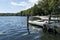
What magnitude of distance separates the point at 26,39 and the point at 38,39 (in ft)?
5.63

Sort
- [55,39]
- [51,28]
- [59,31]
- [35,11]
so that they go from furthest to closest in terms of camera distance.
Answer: [35,11]
[51,28]
[59,31]
[55,39]

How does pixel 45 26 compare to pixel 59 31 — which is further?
pixel 45 26

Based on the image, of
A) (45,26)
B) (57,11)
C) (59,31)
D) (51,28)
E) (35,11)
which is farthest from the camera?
(35,11)

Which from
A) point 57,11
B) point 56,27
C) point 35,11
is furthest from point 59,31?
point 35,11

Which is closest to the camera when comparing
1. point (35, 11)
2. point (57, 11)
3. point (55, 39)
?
point (55, 39)

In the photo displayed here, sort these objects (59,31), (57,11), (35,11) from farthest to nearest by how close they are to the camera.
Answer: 1. (35,11)
2. (57,11)
3. (59,31)

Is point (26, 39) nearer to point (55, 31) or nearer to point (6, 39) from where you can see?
point (6, 39)

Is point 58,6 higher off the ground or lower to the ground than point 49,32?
higher

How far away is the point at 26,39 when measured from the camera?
2127 cm

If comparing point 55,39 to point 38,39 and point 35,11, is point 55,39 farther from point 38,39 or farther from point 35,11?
point 35,11

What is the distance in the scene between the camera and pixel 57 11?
30.1m

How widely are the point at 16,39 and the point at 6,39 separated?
1456 millimetres

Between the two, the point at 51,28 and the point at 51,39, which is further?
the point at 51,28

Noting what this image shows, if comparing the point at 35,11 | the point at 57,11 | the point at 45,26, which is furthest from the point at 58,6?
the point at 35,11
